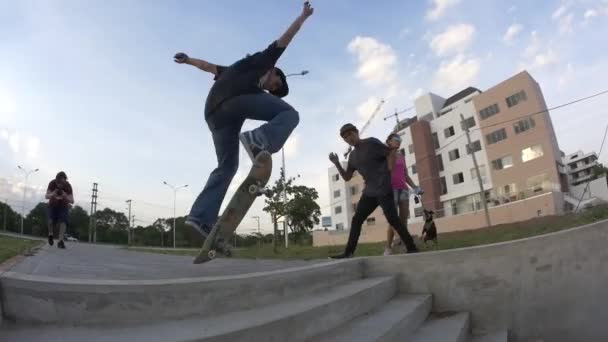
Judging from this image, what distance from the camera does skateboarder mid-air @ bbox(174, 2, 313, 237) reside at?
113 inches

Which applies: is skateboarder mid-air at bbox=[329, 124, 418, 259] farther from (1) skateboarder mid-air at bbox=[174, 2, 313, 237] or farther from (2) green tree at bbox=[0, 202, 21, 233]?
(2) green tree at bbox=[0, 202, 21, 233]

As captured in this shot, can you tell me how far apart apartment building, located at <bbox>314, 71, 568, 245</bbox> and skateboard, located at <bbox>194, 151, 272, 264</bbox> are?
2711 centimetres

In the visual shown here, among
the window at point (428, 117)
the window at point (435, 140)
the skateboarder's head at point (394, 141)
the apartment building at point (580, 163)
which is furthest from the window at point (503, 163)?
the apartment building at point (580, 163)

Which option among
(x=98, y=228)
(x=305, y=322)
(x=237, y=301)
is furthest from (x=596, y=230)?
(x=98, y=228)

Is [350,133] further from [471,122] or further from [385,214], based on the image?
[471,122]

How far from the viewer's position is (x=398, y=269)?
9.89 feet

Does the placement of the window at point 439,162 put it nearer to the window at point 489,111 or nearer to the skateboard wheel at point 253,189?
the window at point 489,111

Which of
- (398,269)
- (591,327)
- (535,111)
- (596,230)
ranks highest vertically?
(535,111)

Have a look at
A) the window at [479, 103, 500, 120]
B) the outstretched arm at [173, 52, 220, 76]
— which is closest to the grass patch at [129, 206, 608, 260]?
the outstretched arm at [173, 52, 220, 76]

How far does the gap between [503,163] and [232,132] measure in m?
38.3

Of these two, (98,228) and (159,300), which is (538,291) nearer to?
(159,300)

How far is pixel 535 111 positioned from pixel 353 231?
117 ft

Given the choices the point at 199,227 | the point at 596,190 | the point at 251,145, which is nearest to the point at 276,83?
the point at 251,145

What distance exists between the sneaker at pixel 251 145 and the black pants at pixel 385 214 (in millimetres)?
1765
